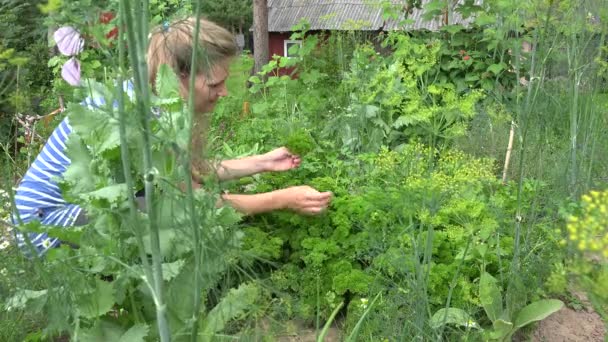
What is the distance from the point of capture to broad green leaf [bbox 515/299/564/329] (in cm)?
252

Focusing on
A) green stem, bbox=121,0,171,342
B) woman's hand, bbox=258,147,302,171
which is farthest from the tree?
green stem, bbox=121,0,171,342

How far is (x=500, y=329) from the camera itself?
2469 millimetres

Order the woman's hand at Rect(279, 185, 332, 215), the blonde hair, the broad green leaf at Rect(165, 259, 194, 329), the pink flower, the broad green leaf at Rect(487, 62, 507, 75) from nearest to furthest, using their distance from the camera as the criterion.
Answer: the pink flower < the broad green leaf at Rect(165, 259, 194, 329) < the blonde hair < the woman's hand at Rect(279, 185, 332, 215) < the broad green leaf at Rect(487, 62, 507, 75)

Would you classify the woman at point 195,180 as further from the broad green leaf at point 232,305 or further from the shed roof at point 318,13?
the shed roof at point 318,13

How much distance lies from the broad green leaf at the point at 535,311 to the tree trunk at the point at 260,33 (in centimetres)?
787

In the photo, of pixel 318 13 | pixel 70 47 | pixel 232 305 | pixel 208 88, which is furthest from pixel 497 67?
pixel 318 13

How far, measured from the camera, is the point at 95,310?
2.02 meters

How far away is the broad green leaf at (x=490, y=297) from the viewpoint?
7.95 feet

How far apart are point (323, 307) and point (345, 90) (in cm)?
250

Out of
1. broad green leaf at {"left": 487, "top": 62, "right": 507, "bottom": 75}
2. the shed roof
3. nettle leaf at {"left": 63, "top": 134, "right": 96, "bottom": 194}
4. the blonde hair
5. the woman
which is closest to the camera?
nettle leaf at {"left": 63, "top": 134, "right": 96, "bottom": 194}

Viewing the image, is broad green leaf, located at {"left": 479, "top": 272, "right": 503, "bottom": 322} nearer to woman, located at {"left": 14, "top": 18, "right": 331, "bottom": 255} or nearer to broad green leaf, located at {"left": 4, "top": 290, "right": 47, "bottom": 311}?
woman, located at {"left": 14, "top": 18, "right": 331, "bottom": 255}

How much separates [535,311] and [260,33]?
808 cm

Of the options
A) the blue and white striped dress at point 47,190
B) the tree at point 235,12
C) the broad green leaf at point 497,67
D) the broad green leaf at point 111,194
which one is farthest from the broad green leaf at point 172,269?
the tree at point 235,12

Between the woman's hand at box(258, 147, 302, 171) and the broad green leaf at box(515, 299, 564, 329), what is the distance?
1135 mm
